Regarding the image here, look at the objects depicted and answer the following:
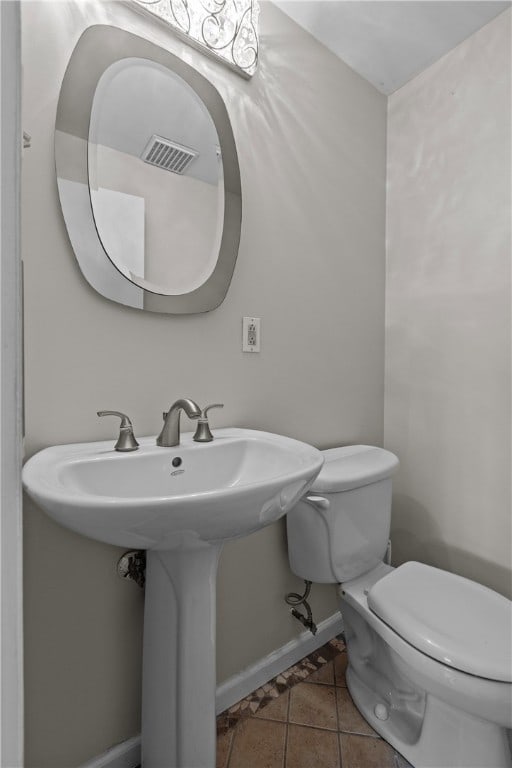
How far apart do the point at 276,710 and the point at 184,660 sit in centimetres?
54

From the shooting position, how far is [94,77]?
2.98ft

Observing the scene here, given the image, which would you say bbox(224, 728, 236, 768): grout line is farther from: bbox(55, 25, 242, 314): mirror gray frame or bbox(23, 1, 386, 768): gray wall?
bbox(55, 25, 242, 314): mirror gray frame

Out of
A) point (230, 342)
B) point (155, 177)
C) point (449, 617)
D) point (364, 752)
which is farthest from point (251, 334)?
point (364, 752)

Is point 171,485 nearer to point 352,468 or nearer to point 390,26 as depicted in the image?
point 352,468

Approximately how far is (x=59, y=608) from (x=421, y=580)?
0.95 m

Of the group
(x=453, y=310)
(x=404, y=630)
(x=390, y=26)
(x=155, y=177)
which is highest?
(x=390, y=26)

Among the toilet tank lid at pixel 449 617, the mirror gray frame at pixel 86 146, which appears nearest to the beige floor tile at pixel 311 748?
the toilet tank lid at pixel 449 617

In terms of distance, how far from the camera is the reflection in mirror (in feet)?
3.04

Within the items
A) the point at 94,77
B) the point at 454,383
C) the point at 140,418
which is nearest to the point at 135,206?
the point at 94,77

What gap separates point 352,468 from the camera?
3.96 feet

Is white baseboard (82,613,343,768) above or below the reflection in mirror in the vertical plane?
below

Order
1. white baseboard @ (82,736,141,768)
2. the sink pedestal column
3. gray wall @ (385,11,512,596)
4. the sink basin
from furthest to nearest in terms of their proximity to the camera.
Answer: gray wall @ (385,11,512,596) < white baseboard @ (82,736,141,768) < the sink pedestal column < the sink basin

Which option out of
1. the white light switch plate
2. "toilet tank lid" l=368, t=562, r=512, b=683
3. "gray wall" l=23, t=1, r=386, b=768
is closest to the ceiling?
"gray wall" l=23, t=1, r=386, b=768

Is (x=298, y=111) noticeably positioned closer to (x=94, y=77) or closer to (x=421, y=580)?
(x=94, y=77)
